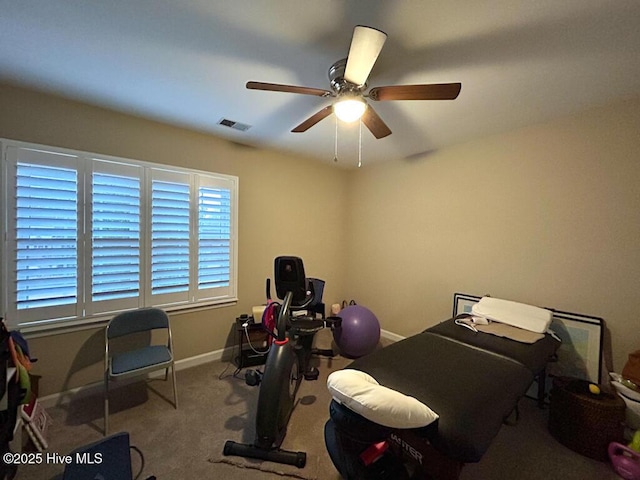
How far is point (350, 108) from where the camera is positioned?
1616mm

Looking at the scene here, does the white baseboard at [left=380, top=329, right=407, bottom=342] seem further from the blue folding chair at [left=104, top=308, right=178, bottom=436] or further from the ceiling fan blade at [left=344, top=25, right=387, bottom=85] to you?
the ceiling fan blade at [left=344, top=25, right=387, bottom=85]

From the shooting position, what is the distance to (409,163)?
336cm

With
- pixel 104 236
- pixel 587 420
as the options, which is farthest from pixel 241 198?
pixel 587 420

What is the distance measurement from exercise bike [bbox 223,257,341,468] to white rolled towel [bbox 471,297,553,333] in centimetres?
147

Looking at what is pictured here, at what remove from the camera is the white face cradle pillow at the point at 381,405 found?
41.2 inches

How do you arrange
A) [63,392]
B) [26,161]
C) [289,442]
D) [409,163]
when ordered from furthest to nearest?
[409,163] → [63,392] → [26,161] → [289,442]

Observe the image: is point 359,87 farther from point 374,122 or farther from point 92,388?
point 92,388

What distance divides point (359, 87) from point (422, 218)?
2.11 meters

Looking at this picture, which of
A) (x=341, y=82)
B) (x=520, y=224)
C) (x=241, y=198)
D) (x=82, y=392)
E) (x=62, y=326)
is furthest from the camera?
(x=241, y=198)

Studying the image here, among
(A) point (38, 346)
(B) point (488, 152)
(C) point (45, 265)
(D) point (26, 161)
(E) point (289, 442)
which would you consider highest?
(B) point (488, 152)

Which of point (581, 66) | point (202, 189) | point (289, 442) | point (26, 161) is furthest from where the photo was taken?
Result: point (202, 189)

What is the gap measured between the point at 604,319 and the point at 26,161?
4.60 meters

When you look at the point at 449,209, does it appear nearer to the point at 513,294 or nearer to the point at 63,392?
the point at 513,294

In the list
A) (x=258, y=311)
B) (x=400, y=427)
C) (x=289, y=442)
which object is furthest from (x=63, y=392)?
(x=400, y=427)
